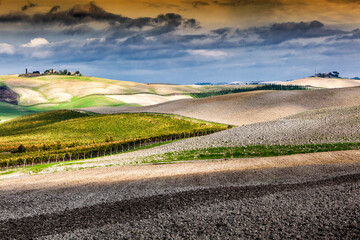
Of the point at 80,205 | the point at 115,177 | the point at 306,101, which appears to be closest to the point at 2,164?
the point at 115,177

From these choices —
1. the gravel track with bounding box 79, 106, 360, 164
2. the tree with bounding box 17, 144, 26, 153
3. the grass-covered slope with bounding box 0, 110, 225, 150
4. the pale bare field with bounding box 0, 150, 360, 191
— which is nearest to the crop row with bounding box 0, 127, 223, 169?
the tree with bounding box 17, 144, 26, 153

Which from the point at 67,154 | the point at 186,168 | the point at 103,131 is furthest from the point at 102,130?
the point at 186,168

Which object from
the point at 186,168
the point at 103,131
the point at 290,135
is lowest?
the point at 103,131

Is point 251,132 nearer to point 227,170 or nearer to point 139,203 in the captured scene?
point 227,170

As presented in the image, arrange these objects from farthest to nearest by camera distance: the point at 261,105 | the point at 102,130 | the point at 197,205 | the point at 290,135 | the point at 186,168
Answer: the point at 261,105
the point at 102,130
the point at 290,135
the point at 186,168
the point at 197,205

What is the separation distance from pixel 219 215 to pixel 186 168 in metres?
19.8

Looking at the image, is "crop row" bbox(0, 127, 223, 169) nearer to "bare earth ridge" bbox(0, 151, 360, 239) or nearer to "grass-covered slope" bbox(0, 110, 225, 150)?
"grass-covered slope" bbox(0, 110, 225, 150)

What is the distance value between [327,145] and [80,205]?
120 feet

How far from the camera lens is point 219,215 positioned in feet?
70.8

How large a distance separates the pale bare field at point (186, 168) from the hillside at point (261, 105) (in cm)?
6825

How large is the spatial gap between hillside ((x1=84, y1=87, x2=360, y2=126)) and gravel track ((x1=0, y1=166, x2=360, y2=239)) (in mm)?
84948

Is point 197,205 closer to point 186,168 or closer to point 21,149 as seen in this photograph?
point 186,168

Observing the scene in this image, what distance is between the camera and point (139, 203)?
83.7 ft

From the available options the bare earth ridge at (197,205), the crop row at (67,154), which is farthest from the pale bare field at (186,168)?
the crop row at (67,154)
